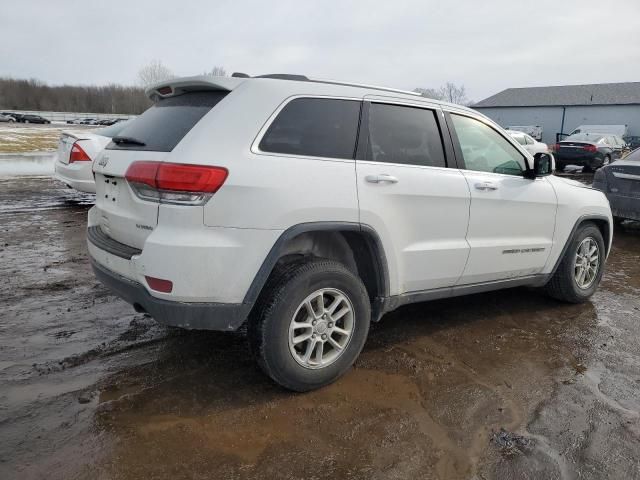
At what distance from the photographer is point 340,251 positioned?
3.36m

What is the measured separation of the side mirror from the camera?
420 centimetres

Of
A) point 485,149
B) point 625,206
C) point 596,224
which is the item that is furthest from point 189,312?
point 625,206

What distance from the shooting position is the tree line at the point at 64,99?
95500 mm

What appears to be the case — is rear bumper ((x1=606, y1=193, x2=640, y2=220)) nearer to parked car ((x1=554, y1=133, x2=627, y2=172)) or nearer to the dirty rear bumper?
the dirty rear bumper

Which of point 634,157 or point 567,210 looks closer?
point 567,210

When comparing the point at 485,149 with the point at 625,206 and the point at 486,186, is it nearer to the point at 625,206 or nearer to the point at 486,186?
the point at 486,186

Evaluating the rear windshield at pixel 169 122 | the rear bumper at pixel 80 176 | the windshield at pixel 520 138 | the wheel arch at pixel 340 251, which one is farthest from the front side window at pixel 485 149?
the windshield at pixel 520 138

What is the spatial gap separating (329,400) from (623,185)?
7099mm

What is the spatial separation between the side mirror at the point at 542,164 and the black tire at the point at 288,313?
2.09 metres

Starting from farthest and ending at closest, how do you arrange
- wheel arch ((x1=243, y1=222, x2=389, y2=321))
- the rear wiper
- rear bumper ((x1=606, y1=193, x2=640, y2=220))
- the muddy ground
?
rear bumper ((x1=606, y1=193, x2=640, y2=220)) < the rear wiper < wheel arch ((x1=243, y1=222, x2=389, y2=321)) < the muddy ground

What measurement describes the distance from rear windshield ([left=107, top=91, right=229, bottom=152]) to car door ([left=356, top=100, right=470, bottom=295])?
102 cm

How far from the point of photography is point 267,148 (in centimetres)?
286

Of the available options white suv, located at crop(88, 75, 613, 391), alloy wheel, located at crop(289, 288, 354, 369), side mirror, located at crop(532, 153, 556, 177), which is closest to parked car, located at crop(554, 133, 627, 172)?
side mirror, located at crop(532, 153, 556, 177)

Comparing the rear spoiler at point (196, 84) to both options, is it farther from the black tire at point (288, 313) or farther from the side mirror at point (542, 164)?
the side mirror at point (542, 164)
